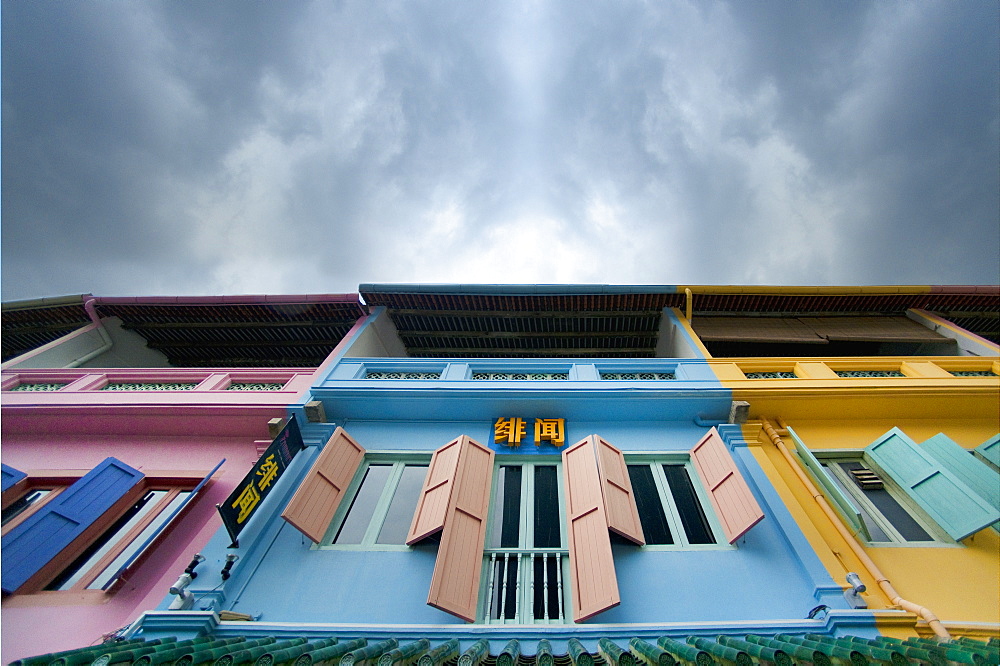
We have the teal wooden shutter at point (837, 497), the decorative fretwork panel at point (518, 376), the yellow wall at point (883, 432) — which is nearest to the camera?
the yellow wall at point (883, 432)

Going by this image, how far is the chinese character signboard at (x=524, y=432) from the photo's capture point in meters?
6.11

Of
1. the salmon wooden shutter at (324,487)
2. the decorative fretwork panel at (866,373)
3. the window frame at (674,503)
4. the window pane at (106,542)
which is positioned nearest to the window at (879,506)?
the window frame at (674,503)

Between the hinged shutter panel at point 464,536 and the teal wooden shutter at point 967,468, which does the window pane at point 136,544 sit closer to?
the hinged shutter panel at point 464,536

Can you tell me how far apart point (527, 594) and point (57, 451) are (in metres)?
7.11

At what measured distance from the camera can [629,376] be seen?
729cm

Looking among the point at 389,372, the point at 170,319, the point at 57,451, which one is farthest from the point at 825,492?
the point at 170,319

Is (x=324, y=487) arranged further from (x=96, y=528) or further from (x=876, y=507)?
(x=876, y=507)

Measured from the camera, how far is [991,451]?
557cm

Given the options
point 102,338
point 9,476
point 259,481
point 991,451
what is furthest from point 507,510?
point 102,338

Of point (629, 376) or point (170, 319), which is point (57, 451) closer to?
point (170, 319)

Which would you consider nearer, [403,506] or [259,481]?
[259,481]

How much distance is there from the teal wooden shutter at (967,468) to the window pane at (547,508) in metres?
4.76

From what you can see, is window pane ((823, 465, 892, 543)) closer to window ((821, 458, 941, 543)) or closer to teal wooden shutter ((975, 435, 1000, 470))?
window ((821, 458, 941, 543))

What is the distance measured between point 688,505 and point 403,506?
3.71 meters
